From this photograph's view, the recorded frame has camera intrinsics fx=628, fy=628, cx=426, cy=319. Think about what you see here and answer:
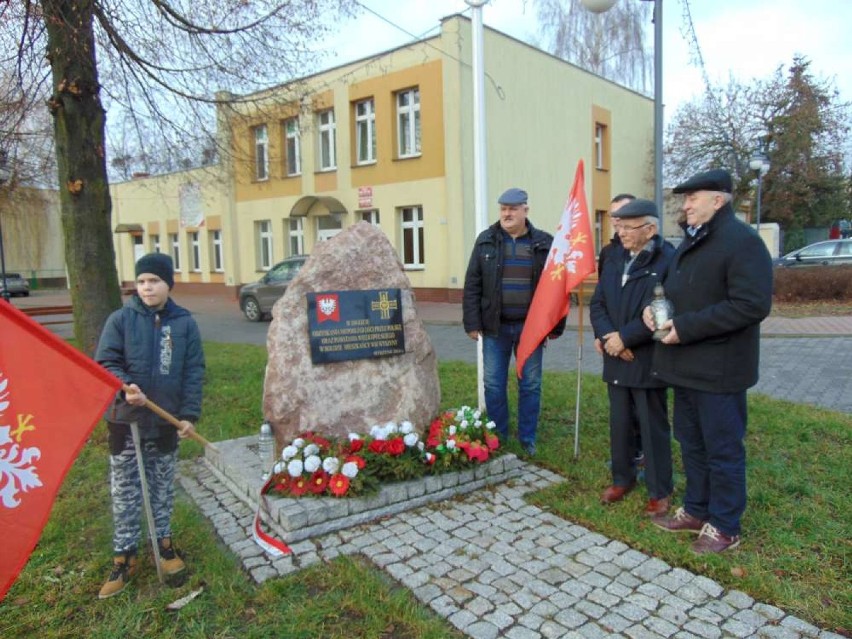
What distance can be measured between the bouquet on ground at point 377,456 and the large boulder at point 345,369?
127 millimetres

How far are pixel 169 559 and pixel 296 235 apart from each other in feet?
61.8

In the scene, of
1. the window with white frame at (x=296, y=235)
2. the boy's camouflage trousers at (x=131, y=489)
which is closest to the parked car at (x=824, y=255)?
the window with white frame at (x=296, y=235)

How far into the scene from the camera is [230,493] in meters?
4.36

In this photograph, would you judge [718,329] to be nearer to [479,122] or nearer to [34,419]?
[479,122]

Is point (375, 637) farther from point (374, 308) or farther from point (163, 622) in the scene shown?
point (374, 308)

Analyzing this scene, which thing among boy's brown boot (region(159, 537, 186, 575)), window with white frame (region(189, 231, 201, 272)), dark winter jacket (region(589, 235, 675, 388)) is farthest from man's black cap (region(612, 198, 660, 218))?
window with white frame (region(189, 231, 201, 272))

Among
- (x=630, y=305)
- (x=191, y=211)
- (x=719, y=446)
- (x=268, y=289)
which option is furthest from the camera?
(x=191, y=211)

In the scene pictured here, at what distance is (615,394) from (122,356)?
9.19 ft

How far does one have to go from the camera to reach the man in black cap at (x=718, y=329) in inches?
119

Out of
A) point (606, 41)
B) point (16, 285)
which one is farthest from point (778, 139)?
point (16, 285)

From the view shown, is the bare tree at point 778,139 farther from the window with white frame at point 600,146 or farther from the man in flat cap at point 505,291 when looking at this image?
the man in flat cap at point 505,291

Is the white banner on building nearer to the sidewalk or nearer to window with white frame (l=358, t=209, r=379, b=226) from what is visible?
the sidewalk

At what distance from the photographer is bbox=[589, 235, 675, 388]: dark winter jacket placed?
3.63m

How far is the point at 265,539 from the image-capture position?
350 cm
